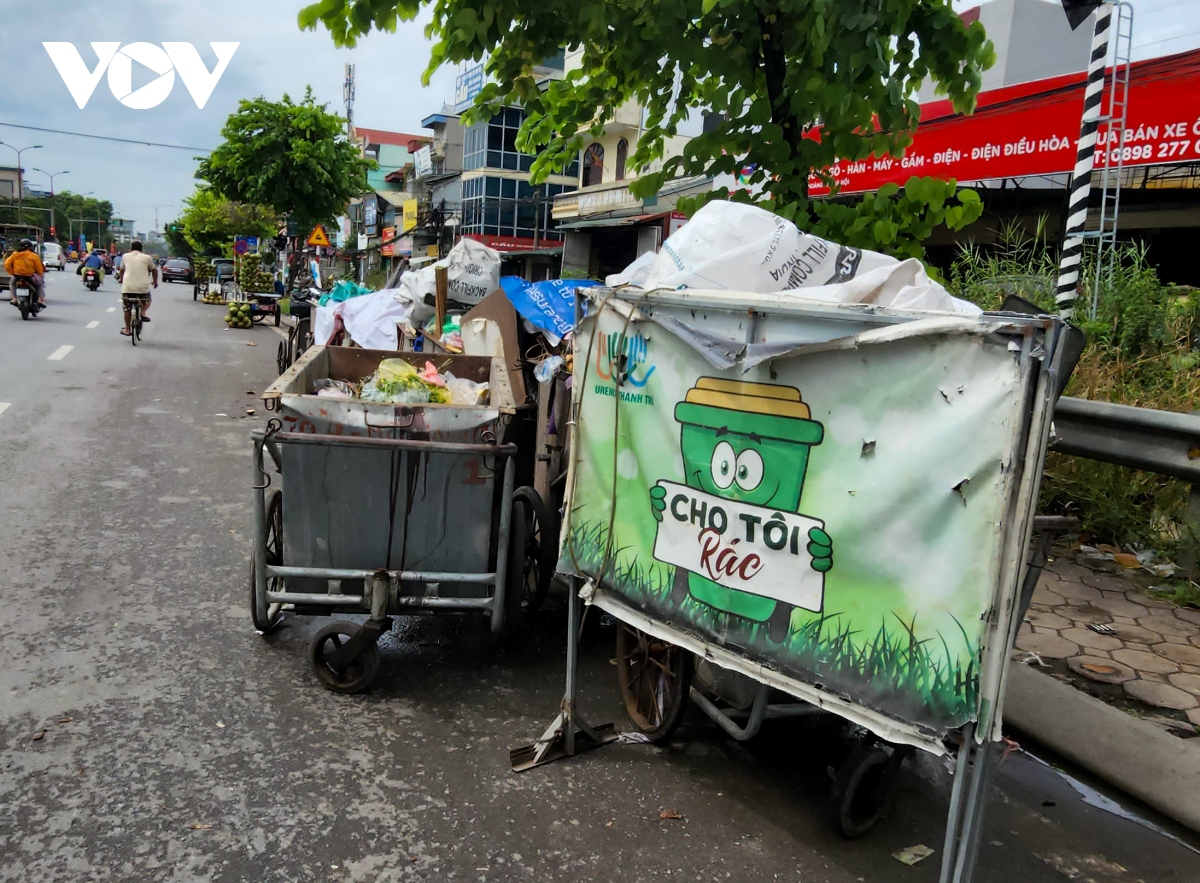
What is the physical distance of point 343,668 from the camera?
397cm

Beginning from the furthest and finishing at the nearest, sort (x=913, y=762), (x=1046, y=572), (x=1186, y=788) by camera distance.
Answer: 1. (x=1046, y=572)
2. (x=913, y=762)
3. (x=1186, y=788)

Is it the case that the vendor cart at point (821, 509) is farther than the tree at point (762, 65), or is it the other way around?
the tree at point (762, 65)

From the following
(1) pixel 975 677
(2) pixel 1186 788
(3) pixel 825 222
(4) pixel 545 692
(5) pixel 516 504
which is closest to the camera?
(1) pixel 975 677

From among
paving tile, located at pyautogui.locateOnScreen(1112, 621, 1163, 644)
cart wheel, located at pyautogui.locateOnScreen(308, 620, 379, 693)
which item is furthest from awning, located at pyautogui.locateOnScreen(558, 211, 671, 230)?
cart wheel, located at pyautogui.locateOnScreen(308, 620, 379, 693)

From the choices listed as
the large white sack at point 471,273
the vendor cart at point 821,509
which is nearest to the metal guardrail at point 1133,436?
the vendor cart at point 821,509

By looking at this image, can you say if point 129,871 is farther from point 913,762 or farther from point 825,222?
point 825,222

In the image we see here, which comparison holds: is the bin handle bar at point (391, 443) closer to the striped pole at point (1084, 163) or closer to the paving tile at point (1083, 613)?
the paving tile at point (1083, 613)

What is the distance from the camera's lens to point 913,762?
12.3 feet

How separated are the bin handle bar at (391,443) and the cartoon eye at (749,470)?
1.28m

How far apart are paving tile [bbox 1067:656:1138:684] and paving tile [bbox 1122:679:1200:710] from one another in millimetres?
61

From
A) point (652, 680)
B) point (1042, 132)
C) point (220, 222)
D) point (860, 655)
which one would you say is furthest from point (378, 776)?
point (220, 222)

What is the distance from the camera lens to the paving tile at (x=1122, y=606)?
494 cm

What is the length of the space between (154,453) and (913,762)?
678cm

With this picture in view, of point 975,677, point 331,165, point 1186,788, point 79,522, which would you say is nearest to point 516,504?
point 975,677
